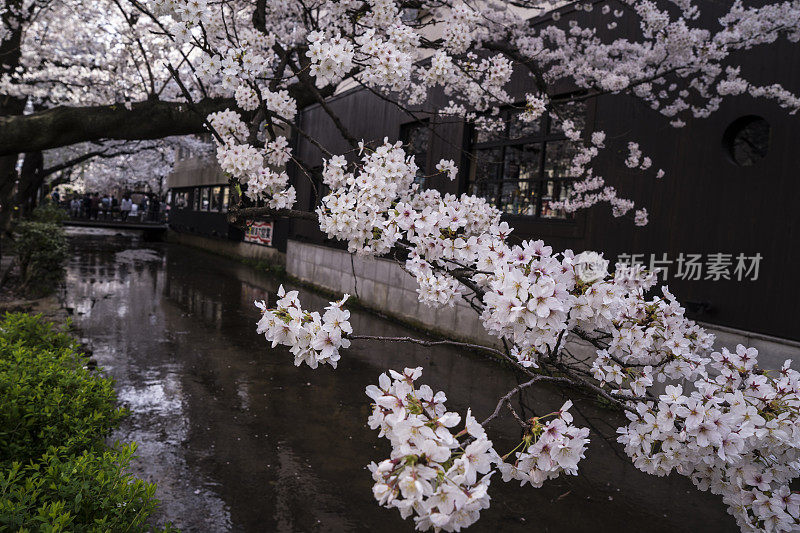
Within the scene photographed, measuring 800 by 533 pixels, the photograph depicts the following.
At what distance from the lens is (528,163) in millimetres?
10172

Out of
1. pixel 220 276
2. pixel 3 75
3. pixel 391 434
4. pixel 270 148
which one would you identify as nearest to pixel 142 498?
pixel 391 434

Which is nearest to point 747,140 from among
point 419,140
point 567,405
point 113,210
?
point 567,405

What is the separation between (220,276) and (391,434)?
17976 mm

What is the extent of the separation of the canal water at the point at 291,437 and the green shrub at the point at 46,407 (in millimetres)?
1036

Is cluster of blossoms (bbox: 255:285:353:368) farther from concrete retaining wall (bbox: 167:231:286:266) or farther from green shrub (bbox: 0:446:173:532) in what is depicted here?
concrete retaining wall (bbox: 167:231:286:266)

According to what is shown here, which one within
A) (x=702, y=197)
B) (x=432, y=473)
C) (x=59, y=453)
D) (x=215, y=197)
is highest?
(x=702, y=197)

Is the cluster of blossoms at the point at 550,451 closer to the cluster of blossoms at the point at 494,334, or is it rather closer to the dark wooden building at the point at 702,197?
the cluster of blossoms at the point at 494,334

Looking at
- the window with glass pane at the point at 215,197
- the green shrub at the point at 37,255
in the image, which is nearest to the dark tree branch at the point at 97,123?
the green shrub at the point at 37,255

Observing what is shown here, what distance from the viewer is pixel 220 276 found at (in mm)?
18766

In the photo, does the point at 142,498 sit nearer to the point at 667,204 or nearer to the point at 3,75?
the point at 667,204

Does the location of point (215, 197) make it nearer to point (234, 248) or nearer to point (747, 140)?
point (234, 248)

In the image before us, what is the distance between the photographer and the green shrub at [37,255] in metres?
11.3

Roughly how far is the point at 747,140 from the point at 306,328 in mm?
6842

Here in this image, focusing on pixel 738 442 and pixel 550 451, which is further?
pixel 738 442
